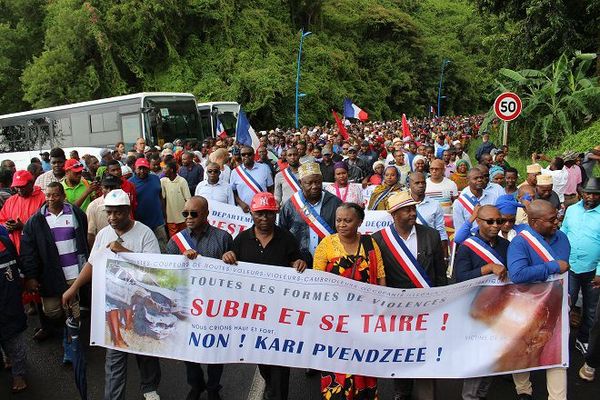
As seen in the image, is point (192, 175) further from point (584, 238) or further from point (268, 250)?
point (584, 238)

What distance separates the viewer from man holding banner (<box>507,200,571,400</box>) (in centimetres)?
382

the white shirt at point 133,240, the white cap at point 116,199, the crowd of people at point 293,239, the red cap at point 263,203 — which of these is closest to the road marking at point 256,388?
the crowd of people at point 293,239

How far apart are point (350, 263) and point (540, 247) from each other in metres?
1.39

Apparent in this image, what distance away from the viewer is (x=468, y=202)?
6355 mm

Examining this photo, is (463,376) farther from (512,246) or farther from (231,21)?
(231,21)

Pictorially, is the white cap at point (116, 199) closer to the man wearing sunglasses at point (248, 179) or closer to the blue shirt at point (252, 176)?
the man wearing sunglasses at point (248, 179)

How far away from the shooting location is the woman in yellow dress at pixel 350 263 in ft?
12.7

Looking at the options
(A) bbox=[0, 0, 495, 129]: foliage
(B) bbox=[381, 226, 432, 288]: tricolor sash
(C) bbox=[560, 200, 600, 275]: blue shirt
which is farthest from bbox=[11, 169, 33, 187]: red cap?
(A) bbox=[0, 0, 495, 129]: foliage

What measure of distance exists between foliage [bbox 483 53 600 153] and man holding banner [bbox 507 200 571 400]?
12418 millimetres

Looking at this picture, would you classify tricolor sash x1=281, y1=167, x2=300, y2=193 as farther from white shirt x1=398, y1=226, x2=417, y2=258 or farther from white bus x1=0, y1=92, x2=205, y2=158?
white bus x1=0, y1=92, x2=205, y2=158

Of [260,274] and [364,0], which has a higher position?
[364,0]

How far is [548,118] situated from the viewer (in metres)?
15.6

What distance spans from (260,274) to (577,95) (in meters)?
14.4

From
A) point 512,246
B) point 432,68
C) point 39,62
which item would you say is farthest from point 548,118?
point 432,68
